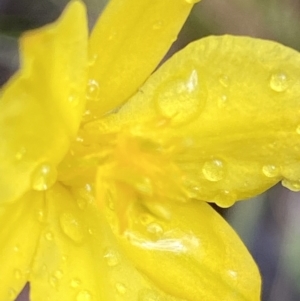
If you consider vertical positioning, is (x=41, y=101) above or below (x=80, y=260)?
above

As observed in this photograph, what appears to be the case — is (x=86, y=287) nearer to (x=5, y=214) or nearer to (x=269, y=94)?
(x=5, y=214)

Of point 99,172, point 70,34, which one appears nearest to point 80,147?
point 99,172

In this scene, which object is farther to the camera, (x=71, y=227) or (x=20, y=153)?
(x=71, y=227)

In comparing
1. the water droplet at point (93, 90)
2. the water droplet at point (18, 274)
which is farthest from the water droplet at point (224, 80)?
the water droplet at point (18, 274)

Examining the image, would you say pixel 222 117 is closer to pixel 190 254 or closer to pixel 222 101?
pixel 222 101

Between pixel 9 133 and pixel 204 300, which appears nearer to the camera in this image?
pixel 9 133

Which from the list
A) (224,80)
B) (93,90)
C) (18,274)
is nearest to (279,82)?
(224,80)

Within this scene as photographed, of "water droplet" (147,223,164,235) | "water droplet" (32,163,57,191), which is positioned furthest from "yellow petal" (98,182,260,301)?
"water droplet" (32,163,57,191)

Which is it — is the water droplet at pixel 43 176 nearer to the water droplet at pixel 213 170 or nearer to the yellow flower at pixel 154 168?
the yellow flower at pixel 154 168

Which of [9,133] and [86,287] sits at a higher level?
[9,133]
